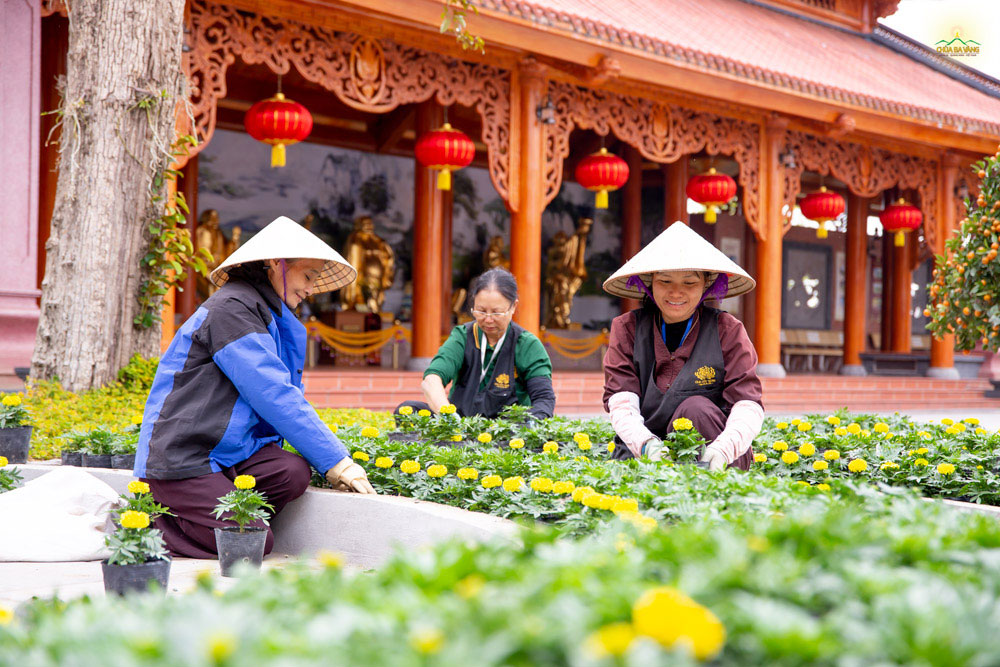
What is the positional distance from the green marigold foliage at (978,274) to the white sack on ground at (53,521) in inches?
142

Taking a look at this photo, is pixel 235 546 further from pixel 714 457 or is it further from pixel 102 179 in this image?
pixel 102 179

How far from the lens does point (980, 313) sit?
4020mm

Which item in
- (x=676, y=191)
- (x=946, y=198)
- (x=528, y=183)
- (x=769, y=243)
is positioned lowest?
(x=769, y=243)

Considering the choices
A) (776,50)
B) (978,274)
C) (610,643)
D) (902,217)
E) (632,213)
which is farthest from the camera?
(632,213)

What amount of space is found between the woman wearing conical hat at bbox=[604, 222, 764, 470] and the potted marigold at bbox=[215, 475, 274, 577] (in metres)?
1.27

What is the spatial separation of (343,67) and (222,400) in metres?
5.54

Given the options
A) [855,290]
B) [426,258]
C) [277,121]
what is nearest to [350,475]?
[277,121]

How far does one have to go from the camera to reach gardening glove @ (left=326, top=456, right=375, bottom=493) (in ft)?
9.65

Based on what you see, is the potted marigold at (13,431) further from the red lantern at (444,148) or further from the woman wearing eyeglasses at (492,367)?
the red lantern at (444,148)

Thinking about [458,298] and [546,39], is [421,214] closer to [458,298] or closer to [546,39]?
[546,39]

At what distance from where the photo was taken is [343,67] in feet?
25.5

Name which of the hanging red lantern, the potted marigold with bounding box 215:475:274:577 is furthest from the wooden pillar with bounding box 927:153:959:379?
the potted marigold with bounding box 215:475:274:577

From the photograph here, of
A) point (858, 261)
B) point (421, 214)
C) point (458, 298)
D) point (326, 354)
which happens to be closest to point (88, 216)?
point (421, 214)

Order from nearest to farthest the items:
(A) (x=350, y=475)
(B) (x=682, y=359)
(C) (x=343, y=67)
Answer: (A) (x=350, y=475)
(B) (x=682, y=359)
(C) (x=343, y=67)
